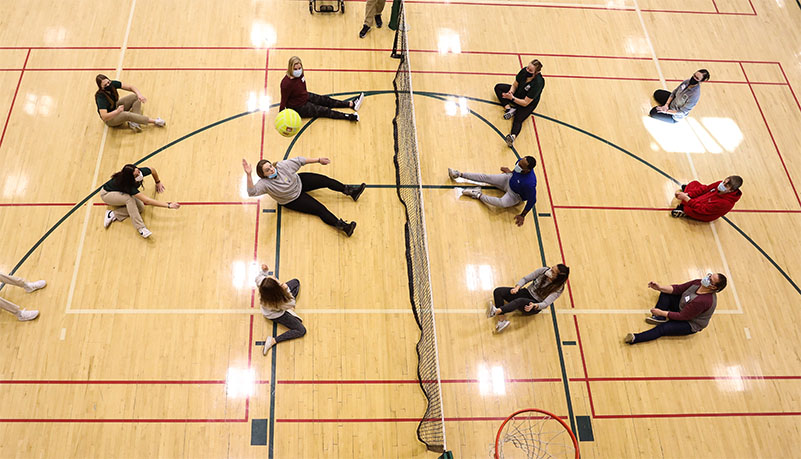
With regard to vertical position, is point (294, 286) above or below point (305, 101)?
below

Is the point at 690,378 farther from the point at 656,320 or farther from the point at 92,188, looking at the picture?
the point at 92,188

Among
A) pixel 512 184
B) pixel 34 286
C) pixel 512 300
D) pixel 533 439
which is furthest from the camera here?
pixel 512 184

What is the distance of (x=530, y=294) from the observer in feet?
24.4

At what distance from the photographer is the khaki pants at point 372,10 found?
10.1m

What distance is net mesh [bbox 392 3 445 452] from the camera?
6.86m

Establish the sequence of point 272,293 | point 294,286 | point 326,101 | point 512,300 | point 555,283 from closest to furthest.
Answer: point 272,293 < point 555,283 < point 294,286 < point 512,300 < point 326,101

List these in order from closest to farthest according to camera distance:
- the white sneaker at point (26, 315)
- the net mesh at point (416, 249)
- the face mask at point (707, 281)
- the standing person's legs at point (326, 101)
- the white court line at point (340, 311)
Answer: the net mesh at point (416, 249) → the face mask at point (707, 281) → the white sneaker at point (26, 315) → the white court line at point (340, 311) → the standing person's legs at point (326, 101)

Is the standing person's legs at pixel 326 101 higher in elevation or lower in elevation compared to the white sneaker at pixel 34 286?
higher

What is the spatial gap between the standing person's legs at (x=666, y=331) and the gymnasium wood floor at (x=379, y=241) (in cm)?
25

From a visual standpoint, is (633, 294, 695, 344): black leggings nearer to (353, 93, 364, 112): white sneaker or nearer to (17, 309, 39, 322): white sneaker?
(353, 93, 364, 112): white sneaker

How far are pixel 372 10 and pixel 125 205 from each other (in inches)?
244

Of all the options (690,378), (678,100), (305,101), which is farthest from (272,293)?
(678,100)

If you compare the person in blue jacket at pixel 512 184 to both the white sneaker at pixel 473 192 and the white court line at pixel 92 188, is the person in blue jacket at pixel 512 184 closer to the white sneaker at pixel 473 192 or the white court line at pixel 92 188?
the white sneaker at pixel 473 192

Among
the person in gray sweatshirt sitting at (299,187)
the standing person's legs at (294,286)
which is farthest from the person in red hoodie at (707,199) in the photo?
the standing person's legs at (294,286)
